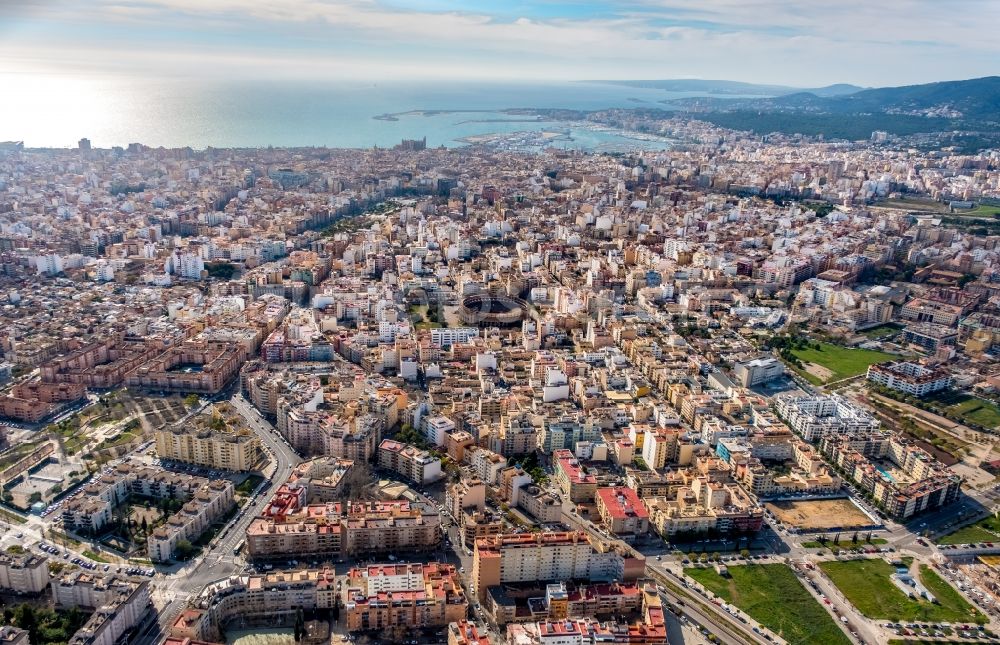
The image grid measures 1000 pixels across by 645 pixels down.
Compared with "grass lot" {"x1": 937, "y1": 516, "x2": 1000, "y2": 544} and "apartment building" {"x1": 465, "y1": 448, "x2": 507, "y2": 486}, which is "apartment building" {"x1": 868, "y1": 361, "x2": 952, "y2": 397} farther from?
"apartment building" {"x1": 465, "y1": 448, "x2": 507, "y2": 486}

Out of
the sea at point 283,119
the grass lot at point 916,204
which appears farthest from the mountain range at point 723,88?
the grass lot at point 916,204

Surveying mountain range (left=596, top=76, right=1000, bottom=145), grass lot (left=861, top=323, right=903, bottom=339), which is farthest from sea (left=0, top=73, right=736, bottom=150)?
grass lot (left=861, top=323, right=903, bottom=339)

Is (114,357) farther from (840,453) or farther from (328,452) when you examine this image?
(840,453)

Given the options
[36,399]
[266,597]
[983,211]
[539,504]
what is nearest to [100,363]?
[36,399]

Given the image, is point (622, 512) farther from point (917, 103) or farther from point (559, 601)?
point (917, 103)

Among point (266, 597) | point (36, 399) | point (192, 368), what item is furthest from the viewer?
point (192, 368)
